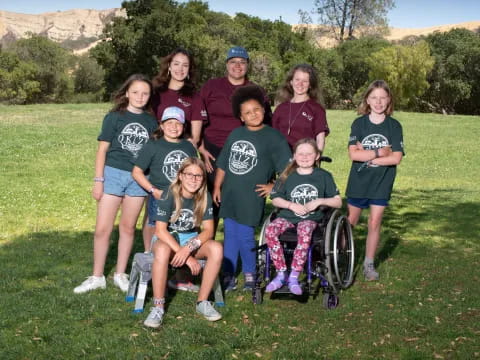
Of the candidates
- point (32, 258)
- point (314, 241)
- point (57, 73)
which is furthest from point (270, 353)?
point (57, 73)

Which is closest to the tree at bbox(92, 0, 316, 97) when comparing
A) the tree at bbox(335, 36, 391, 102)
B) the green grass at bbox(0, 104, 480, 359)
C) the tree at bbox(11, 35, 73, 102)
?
the tree at bbox(335, 36, 391, 102)

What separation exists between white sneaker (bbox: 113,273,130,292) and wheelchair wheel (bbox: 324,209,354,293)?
1890 millimetres

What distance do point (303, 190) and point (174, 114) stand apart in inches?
51.8

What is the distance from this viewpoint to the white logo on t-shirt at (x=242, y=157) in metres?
5.80

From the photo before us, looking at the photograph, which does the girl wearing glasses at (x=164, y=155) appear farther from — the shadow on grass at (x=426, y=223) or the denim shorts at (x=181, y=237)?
the shadow on grass at (x=426, y=223)

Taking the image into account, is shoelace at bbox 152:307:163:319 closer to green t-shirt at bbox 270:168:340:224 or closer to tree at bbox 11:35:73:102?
green t-shirt at bbox 270:168:340:224

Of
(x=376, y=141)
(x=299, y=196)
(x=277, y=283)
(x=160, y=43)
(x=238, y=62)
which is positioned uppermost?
(x=160, y=43)

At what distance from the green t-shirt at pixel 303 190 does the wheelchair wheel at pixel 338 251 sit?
0.63 ft

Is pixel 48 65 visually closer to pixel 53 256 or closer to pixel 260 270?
pixel 53 256

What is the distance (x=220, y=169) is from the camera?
234 inches

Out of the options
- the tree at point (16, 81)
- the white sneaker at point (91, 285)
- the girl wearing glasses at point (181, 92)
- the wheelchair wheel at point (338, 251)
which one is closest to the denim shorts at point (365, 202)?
the wheelchair wheel at point (338, 251)

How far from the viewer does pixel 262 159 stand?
584cm

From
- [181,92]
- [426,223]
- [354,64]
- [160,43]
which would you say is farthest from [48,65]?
[181,92]

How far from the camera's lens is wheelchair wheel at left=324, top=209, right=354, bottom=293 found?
5438 mm
